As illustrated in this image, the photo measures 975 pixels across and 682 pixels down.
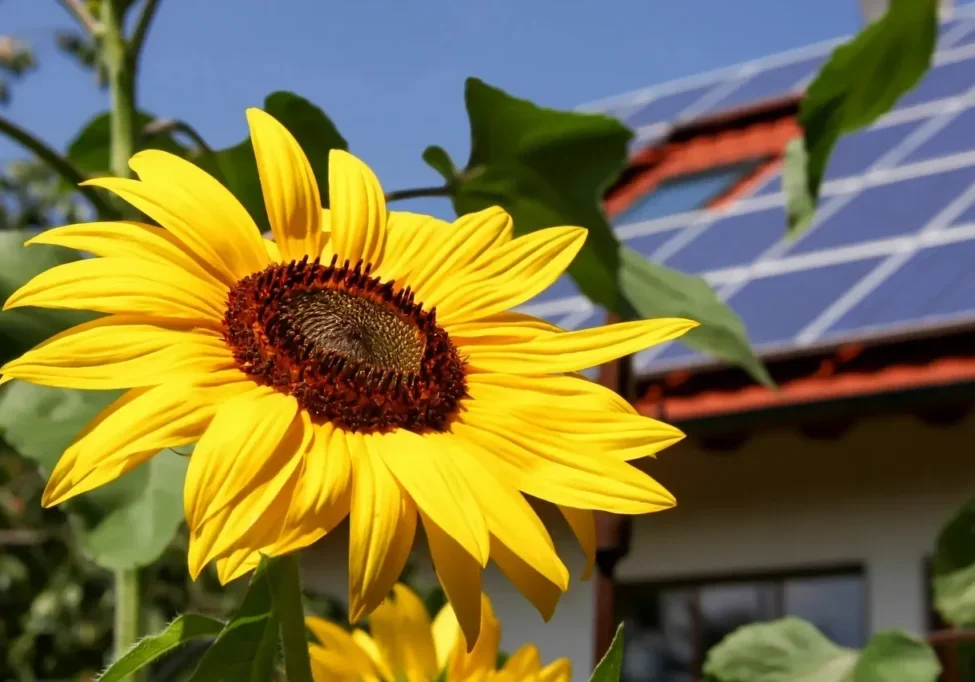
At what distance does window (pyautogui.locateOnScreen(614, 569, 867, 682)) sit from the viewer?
3.07 metres

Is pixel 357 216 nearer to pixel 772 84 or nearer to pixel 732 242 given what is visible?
pixel 732 242

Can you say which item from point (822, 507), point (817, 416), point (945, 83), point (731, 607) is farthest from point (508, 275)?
point (945, 83)

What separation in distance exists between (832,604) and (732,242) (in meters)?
1.00

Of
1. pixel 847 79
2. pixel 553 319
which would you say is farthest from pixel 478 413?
pixel 553 319

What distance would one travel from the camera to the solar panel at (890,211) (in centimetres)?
324

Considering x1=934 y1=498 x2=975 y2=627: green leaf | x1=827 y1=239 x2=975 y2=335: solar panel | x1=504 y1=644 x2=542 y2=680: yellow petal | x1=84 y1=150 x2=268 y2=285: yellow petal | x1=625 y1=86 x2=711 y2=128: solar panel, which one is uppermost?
x1=625 y1=86 x2=711 y2=128: solar panel

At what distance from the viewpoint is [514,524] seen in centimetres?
39

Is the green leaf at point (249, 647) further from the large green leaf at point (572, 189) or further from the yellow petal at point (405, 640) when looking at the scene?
the large green leaf at point (572, 189)

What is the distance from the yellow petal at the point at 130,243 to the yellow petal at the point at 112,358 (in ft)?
0.09

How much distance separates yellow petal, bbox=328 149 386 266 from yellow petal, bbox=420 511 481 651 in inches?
7.3

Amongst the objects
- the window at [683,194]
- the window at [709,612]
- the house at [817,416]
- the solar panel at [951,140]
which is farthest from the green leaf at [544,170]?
the window at [683,194]

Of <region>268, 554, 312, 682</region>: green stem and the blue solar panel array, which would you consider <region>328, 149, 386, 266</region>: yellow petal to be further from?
the blue solar panel array

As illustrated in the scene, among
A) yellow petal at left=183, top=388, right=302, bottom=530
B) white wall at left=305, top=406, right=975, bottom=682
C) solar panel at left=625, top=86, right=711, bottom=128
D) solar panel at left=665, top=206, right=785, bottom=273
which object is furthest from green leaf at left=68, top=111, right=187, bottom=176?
solar panel at left=625, top=86, right=711, bottom=128

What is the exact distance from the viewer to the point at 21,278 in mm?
570
